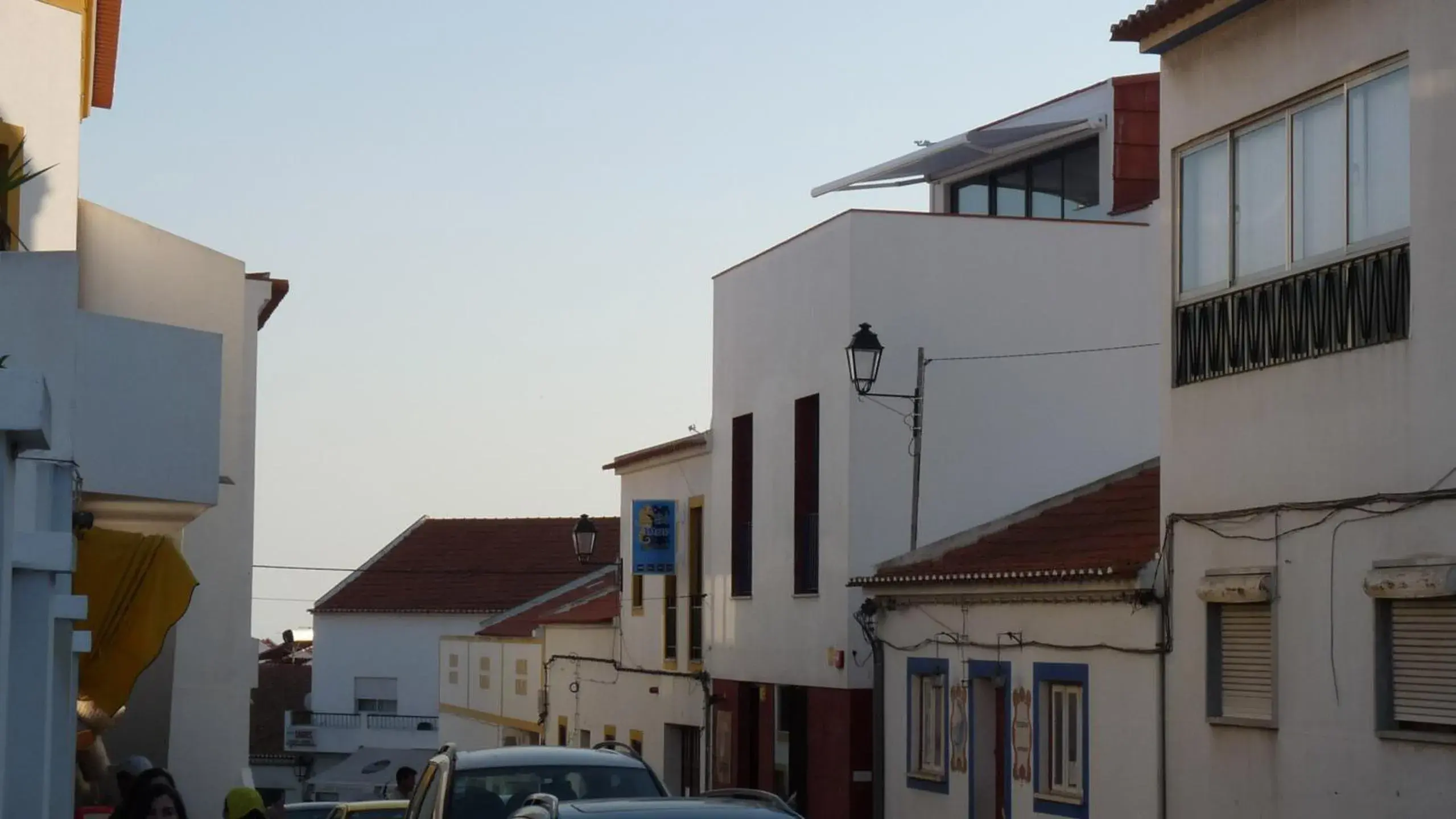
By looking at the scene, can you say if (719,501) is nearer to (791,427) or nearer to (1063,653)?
(791,427)

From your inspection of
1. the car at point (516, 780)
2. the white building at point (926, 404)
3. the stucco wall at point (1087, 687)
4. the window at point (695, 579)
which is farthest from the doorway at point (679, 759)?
the car at point (516, 780)

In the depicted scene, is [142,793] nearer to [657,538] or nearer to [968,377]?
[968,377]

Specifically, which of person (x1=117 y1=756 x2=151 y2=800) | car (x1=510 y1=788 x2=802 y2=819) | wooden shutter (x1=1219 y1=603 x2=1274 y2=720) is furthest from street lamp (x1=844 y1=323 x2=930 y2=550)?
car (x1=510 y1=788 x2=802 y2=819)

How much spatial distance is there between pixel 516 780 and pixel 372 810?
17.6ft

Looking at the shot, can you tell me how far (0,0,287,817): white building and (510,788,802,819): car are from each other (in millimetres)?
2574

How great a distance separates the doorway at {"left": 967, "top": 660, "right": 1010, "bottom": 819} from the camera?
1859 centimetres

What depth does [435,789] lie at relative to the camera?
1262 centimetres

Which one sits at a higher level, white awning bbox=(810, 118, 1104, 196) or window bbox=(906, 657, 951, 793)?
white awning bbox=(810, 118, 1104, 196)

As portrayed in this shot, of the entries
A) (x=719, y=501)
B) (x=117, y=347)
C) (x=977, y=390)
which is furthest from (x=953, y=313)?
(x=117, y=347)

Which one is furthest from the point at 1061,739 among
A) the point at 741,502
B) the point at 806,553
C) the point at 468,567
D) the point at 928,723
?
the point at 468,567

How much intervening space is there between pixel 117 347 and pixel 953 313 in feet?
40.5

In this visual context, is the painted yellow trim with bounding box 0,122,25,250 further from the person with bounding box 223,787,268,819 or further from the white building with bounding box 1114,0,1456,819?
the white building with bounding box 1114,0,1456,819

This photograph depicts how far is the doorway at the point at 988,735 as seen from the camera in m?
18.6

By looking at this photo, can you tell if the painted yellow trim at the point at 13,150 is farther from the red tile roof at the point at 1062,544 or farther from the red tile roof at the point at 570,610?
the red tile roof at the point at 570,610
